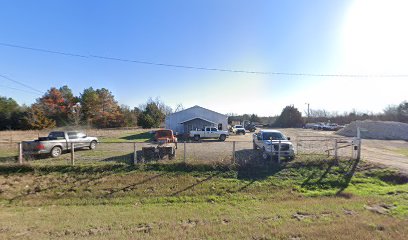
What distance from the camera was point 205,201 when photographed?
8195mm

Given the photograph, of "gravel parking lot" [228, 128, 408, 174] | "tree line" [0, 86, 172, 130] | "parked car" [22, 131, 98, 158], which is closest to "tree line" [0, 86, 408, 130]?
"tree line" [0, 86, 172, 130]

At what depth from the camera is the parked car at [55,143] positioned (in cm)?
1354

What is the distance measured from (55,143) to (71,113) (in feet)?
145

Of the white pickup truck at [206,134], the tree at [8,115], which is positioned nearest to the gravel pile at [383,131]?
the white pickup truck at [206,134]

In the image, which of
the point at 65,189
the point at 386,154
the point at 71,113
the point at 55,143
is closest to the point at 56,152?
the point at 55,143

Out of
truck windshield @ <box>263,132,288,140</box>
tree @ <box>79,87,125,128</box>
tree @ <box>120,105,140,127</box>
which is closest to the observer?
truck windshield @ <box>263,132,288,140</box>

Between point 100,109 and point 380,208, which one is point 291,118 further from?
point 380,208

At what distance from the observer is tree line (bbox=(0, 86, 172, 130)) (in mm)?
48406

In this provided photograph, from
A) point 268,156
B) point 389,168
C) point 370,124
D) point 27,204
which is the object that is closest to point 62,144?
point 27,204

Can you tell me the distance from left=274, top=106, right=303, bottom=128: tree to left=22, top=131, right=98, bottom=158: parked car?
208 feet

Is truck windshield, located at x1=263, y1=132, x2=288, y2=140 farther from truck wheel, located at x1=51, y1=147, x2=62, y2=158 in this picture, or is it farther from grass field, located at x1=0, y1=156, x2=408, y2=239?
truck wheel, located at x1=51, y1=147, x2=62, y2=158

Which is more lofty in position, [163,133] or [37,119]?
[37,119]

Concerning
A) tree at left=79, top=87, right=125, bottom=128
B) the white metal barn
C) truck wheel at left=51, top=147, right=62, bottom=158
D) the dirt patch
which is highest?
tree at left=79, top=87, right=125, bottom=128

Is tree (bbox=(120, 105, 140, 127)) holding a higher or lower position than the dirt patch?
higher
